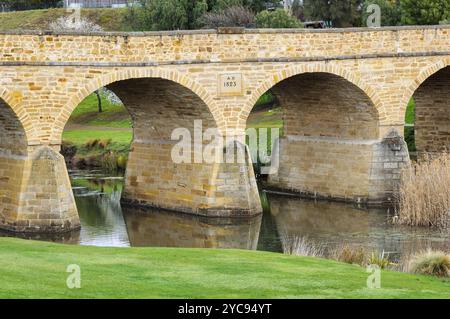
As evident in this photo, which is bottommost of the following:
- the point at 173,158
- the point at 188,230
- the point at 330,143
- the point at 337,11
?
the point at 188,230

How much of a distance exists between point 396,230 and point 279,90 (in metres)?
9.50

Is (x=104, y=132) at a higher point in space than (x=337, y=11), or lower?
lower

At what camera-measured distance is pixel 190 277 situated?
67.4 feet

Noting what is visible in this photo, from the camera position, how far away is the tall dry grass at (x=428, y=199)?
34.3 m

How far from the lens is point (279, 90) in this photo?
138 feet

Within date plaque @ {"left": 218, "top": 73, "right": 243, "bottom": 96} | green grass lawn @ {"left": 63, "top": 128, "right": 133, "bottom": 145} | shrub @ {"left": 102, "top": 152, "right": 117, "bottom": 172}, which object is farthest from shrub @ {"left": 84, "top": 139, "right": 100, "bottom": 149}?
date plaque @ {"left": 218, "top": 73, "right": 243, "bottom": 96}

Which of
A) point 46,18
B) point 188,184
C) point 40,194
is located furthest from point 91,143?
point 46,18

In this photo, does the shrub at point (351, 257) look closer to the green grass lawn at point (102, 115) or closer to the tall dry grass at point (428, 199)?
the tall dry grass at point (428, 199)

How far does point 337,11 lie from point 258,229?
3299cm

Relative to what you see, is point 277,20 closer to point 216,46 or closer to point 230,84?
point 230,84

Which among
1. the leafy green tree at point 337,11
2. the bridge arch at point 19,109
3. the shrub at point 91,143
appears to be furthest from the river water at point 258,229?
the leafy green tree at point 337,11

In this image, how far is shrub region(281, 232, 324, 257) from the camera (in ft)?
96.7

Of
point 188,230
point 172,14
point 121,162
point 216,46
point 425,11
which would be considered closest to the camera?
point 188,230

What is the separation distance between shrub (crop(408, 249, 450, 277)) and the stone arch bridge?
1283 cm
